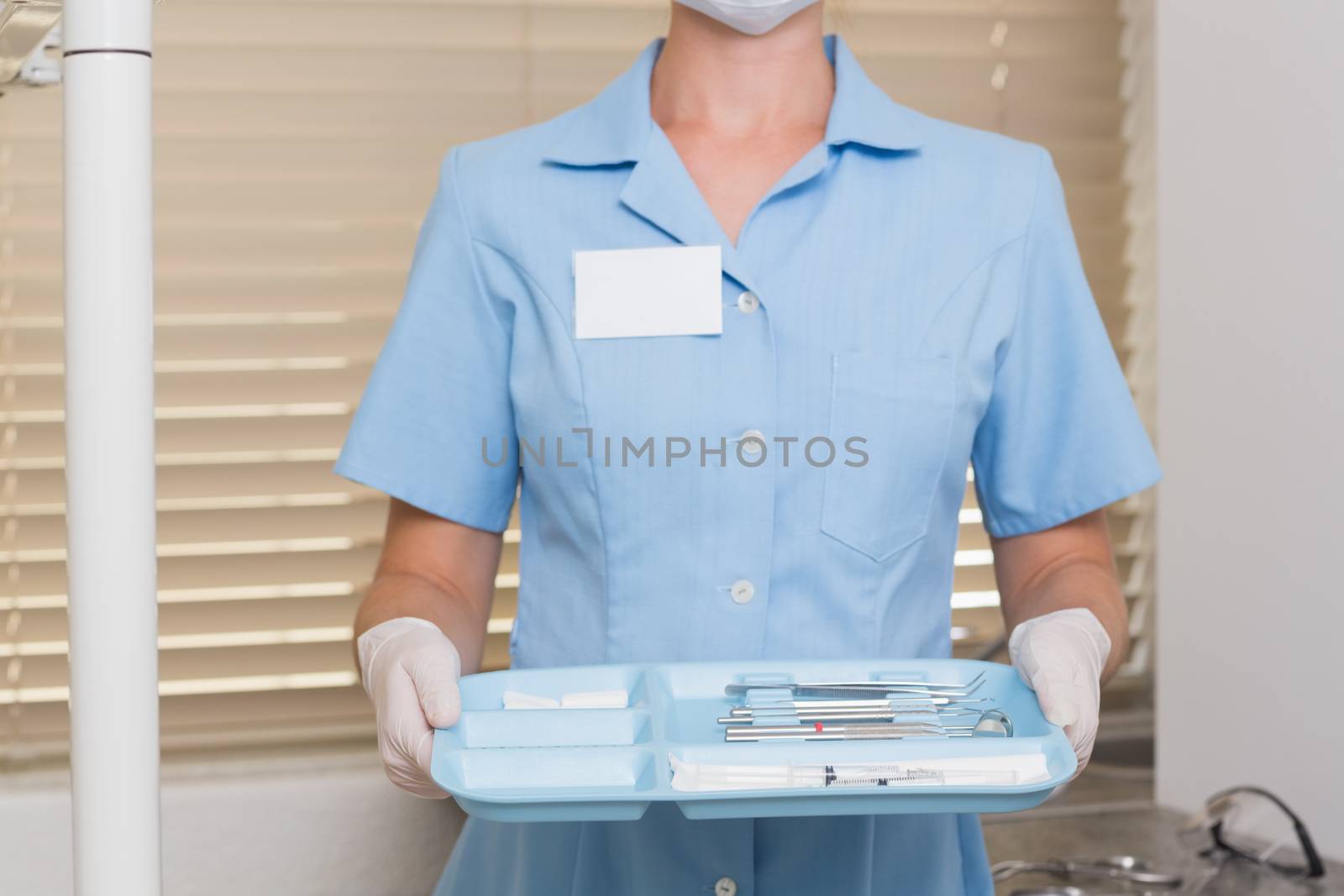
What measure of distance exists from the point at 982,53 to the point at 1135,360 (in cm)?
54

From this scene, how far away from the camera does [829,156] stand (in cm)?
91

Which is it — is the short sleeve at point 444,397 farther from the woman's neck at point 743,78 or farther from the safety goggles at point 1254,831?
the safety goggles at point 1254,831

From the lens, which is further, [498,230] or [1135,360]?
[1135,360]

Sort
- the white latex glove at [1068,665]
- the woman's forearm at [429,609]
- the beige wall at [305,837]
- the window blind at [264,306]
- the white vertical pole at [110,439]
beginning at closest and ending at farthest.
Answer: the white vertical pole at [110,439]
the white latex glove at [1068,665]
the woman's forearm at [429,609]
the beige wall at [305,837]
the window blind at [264,306]

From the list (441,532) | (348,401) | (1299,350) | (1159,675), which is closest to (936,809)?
(441,532)

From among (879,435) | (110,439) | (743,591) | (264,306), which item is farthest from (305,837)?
(110,439)

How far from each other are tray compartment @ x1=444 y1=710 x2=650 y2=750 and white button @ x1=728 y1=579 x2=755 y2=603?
7.5 inches

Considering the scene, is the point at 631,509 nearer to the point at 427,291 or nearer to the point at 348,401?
the point at 427,291

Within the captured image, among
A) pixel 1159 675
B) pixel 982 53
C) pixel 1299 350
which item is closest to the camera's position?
pixel 1299 350

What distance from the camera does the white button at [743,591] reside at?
0.85 m

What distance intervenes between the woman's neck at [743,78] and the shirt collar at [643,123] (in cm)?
2

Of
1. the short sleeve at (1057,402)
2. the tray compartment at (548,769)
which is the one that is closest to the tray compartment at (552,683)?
the tray compartment at (548,769)

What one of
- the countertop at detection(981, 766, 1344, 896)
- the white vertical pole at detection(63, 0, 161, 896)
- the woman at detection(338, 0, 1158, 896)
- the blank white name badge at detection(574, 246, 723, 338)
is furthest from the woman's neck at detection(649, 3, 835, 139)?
the countertop at detection(981, 766, 1344, 896)

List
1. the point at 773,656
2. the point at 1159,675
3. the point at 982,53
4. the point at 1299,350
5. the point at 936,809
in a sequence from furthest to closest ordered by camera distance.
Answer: the point at 982,53 < the point at 1159,675 < the point at 1299,350 < the point at 773,656 < the point at 936,809
